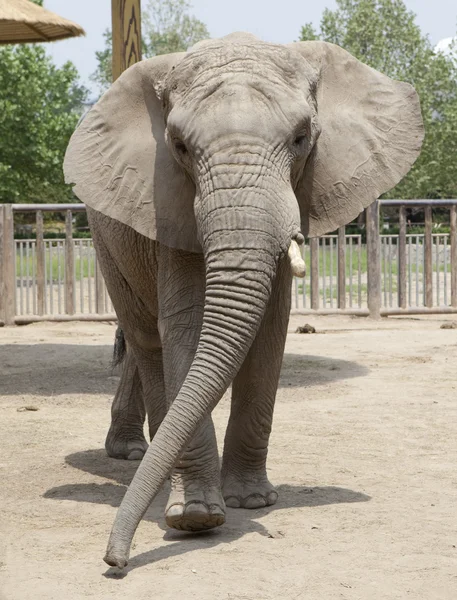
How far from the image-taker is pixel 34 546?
4344mm

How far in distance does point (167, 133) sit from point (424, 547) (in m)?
1.94

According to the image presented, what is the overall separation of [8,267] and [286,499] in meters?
8.75

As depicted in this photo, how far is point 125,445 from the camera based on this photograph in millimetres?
6258

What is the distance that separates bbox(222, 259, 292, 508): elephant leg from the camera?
4820 millimetres

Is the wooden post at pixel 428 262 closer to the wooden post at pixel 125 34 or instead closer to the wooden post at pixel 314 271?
the wooden post at pixel 314 271

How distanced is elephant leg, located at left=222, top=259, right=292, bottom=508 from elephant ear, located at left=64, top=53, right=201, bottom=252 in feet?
1.87

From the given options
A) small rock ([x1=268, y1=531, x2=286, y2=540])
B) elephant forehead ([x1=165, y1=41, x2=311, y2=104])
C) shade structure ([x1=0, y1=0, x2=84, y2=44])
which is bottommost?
small rock ([x1=268, y1=531, x2=286, y2=540])

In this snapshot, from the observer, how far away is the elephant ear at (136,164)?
4.54 m

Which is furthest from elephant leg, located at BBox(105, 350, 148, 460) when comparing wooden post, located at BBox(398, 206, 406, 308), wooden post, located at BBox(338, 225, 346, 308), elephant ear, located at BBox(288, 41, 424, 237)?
wooden post, located at BBox(398, 206, 406, 308)

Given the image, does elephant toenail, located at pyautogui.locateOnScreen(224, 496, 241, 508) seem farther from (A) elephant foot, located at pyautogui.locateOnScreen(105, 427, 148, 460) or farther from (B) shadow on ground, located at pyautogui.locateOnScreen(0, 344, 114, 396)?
(B) shadow on ground, located at pyautogui.locateOnScreen(0, 344, 114, 396)

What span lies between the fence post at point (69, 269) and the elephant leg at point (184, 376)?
27.8 ft

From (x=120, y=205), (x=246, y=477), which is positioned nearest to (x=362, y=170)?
(x=120, y=205)

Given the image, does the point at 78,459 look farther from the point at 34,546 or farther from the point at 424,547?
the point at 424,547

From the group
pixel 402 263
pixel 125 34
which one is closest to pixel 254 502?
pixel 125 34
